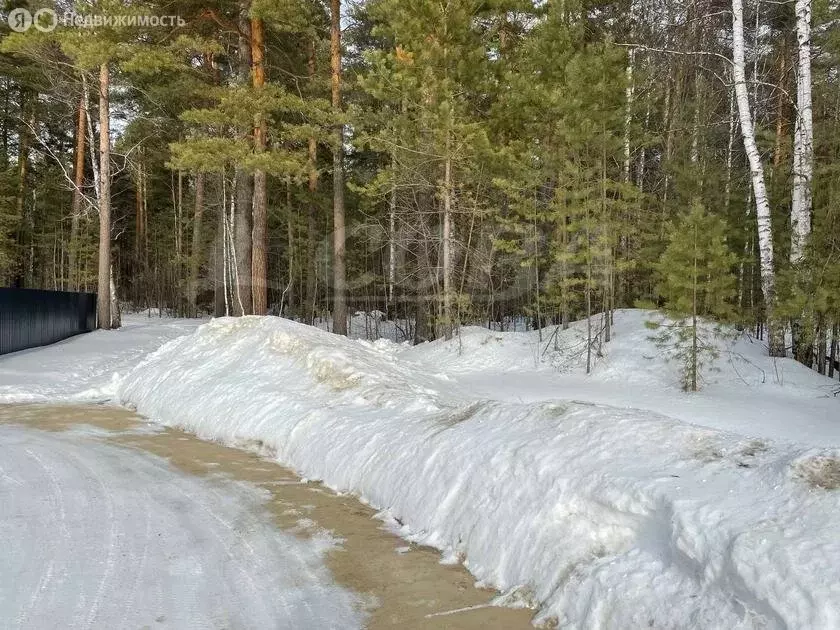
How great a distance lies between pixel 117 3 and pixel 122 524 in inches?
634

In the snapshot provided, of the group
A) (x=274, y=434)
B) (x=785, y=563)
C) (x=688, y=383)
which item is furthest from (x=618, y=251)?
(x=785, y=563)

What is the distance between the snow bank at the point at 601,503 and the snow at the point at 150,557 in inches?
37.9

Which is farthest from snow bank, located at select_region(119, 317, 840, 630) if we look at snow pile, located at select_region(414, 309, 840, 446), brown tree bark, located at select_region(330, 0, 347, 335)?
brown tree bark, located at select_region(330, 0, 347, 335)

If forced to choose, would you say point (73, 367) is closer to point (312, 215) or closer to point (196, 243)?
point (312, 215)

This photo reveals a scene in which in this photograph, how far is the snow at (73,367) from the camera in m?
10.7

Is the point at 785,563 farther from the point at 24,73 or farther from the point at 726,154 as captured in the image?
the point at 24,73

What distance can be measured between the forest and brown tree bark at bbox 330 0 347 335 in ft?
0.22

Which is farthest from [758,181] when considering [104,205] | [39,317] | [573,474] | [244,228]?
[104,205]

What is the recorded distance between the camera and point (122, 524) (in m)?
4.54

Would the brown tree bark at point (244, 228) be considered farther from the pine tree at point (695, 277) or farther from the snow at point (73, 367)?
the pine tree at point (695, 277)

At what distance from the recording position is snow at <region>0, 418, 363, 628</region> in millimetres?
3242

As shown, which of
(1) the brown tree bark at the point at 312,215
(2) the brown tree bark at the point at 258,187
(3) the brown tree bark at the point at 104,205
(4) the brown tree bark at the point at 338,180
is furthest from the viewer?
(1) the brown tree bark at the point at 312,215

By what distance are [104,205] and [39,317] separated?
4.68m
